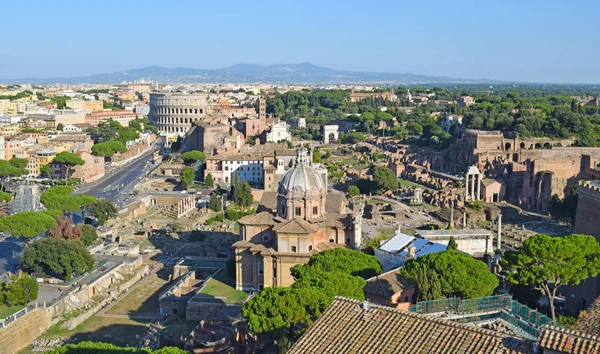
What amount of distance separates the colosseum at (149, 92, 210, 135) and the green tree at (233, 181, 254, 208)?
152 ft

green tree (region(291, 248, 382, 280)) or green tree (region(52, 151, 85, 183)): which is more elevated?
green tree (region(291, 248, 382, 280))

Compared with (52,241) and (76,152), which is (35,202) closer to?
(52,241)

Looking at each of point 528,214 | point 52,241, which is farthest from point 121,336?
point 528,214

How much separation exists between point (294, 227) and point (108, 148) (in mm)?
46757

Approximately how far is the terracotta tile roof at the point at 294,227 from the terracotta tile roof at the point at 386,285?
16.7 feet

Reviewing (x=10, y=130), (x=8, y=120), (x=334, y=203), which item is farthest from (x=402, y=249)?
(x=8, y=120)

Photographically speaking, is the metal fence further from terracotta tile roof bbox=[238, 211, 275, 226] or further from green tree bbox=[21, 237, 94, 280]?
green tree bbox=[21, 237, 94, 280]

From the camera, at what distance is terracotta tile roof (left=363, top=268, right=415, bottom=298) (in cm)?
2059

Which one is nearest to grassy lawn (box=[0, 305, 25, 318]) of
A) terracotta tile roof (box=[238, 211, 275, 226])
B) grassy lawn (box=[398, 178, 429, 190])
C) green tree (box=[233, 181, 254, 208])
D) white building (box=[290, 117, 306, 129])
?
terracotta tile roof (box=[238, 211, 275, 226])

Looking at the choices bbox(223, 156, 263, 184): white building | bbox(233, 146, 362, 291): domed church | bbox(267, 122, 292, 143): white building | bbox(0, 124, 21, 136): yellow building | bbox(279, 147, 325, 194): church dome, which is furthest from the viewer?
bbox(0, 124, 21, 136): yellow building

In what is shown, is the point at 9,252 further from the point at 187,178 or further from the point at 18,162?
the point at 18,162

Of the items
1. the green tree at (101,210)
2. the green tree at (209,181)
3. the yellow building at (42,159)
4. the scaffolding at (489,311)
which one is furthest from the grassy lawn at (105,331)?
the yellow building at (42,159)

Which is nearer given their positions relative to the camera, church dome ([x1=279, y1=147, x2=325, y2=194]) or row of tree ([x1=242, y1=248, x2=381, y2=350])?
row of tree ([x1=242, y1=248, x2=381, y2=350])

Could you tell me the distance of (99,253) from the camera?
3512cm
